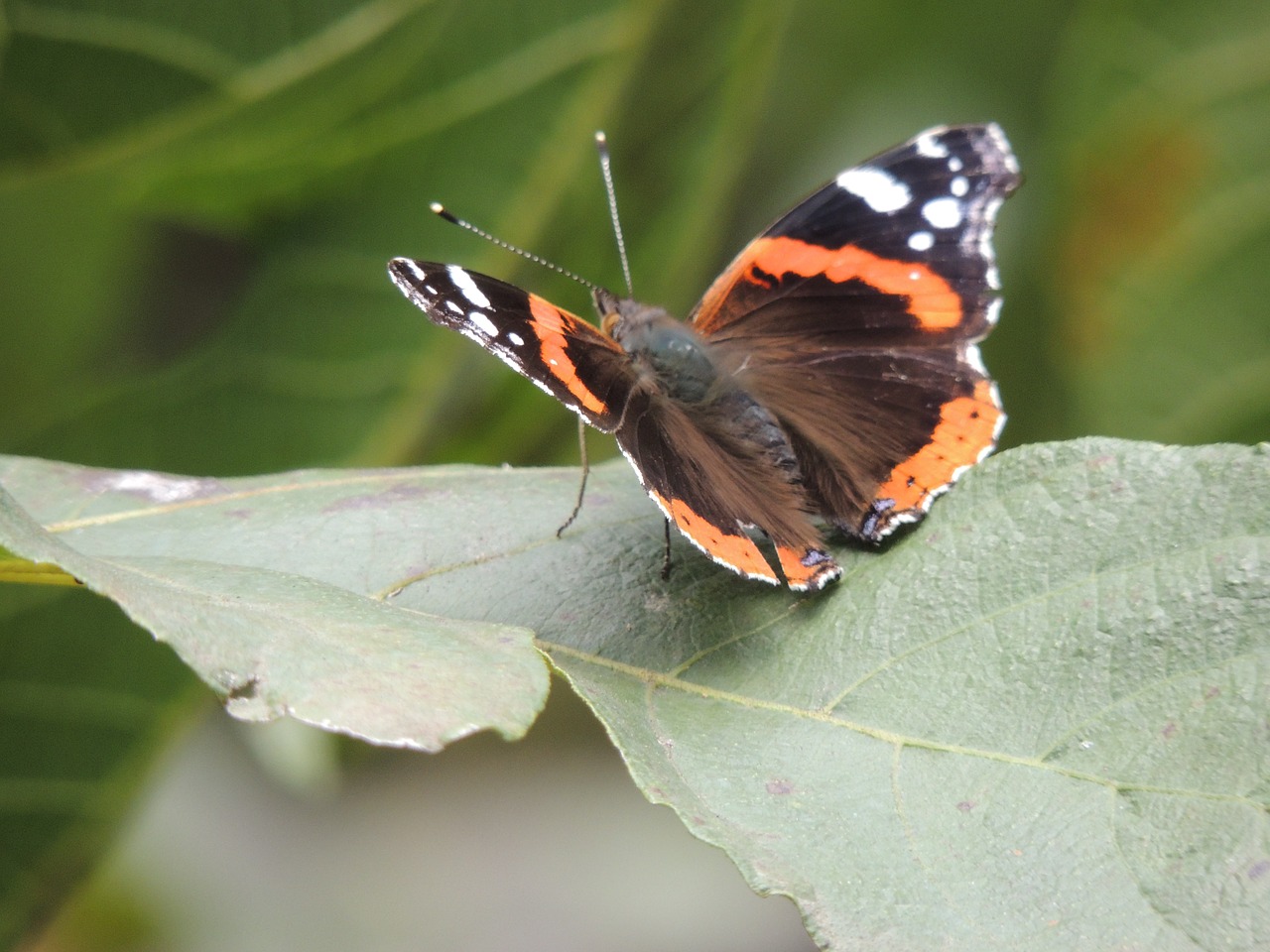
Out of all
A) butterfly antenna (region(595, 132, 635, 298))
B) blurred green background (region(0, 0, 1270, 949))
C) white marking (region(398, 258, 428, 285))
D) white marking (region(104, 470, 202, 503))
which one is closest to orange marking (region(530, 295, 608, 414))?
white marking (region(398, 258, 428, 285))

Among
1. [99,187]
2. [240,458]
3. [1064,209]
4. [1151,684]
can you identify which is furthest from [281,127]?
[1151,684]

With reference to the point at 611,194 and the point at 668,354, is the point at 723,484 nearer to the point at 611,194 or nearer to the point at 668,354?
the point at 668,354

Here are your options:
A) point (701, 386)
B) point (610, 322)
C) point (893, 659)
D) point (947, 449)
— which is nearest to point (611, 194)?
point (610, 322)

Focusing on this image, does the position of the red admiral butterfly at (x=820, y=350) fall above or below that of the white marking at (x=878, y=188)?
below

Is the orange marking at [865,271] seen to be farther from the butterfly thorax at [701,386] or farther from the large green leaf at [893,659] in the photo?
the large green leaf at [893,659]

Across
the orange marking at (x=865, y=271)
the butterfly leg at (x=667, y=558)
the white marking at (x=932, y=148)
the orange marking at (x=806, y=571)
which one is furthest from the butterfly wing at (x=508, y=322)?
the white marking at (x=932, y=148)

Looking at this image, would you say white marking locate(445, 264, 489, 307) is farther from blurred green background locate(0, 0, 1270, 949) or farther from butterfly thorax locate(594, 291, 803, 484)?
blurred green background locate(0, 0, 1270, 949)

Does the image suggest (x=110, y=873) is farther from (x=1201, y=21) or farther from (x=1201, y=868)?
(x=1201, y=21)
